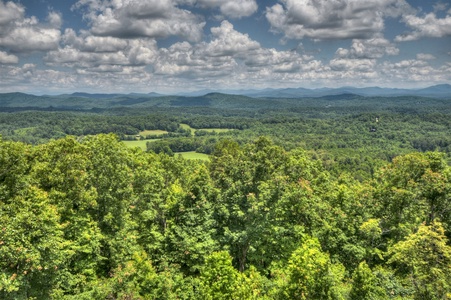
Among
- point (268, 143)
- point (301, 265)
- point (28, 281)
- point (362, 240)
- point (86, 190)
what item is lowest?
point (362, 240)

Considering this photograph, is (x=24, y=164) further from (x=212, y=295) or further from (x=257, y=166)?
(x=257, y=166)

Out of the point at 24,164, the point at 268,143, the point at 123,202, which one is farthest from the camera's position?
the point at 268,143

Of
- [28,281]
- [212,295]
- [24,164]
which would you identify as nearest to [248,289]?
[212,295]

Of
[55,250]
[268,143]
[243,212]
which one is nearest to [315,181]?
[268,143]

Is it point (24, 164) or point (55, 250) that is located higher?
point (24, 164)

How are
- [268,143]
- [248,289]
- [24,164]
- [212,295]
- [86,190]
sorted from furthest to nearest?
[268,143]
[86,190]
[24,164]
[212,295]
[248,289]

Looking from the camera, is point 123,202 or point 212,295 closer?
point 212,295

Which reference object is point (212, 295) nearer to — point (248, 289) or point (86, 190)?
point (248, 289)
